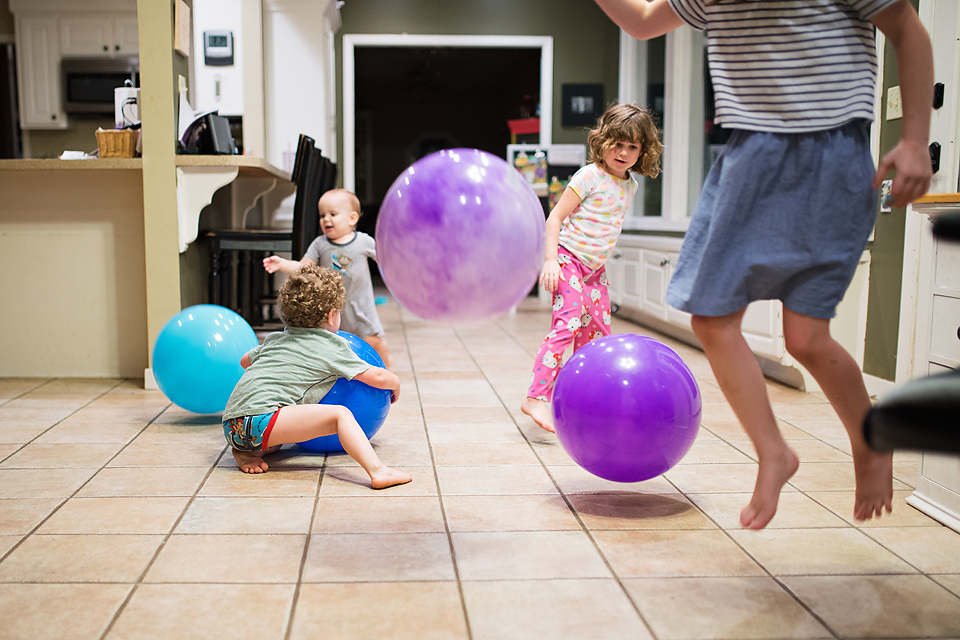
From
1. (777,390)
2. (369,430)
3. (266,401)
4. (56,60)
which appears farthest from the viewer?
(56,60)

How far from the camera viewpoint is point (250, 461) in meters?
2.28

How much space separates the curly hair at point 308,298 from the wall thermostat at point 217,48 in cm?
→ 395

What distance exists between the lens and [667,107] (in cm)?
601

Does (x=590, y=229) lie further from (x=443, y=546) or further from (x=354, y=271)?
(x=443, y=546)

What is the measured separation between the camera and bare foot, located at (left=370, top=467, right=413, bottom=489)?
212cm

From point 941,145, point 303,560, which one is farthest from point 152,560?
point 941,145

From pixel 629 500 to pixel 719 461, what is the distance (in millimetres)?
487

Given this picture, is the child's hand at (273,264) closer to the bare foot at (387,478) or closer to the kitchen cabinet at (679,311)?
the bare foot at (387,478)

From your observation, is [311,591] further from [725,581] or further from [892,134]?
[892,134]

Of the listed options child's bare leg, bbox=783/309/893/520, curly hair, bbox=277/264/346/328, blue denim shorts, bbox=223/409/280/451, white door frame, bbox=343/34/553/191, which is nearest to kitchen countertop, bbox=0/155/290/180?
curly hair, bbox=277/264/346/328

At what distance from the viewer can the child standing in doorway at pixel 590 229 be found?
244 centimetres

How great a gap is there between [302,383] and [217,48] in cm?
Answer: 420

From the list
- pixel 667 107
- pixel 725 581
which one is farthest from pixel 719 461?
pixel 667 107

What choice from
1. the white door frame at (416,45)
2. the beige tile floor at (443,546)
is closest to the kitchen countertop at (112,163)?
the beige tile floor at (443,546)
